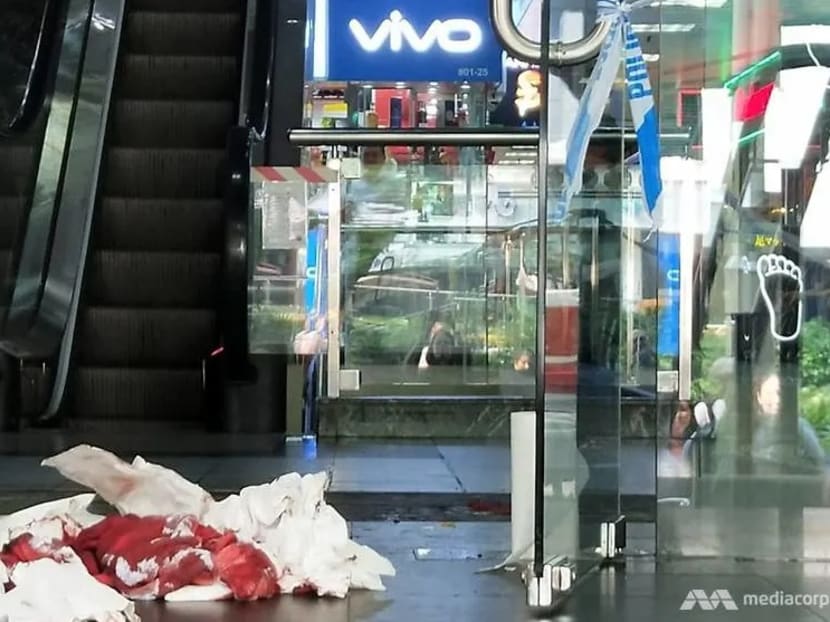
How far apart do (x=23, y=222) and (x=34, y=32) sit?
1.88m

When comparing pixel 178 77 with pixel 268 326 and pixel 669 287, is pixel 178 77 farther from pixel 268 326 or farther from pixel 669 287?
pixel 669 287

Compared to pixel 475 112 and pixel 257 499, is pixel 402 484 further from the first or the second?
pixel 475 112

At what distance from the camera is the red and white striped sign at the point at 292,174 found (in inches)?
373

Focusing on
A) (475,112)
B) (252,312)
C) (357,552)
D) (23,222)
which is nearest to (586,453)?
(357,552)

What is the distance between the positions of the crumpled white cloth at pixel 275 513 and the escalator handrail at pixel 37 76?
5.55 meters

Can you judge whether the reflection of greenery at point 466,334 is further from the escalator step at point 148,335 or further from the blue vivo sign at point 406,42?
the blue vivo sign at point 406,42

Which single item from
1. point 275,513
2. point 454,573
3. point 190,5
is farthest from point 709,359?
point 190,5

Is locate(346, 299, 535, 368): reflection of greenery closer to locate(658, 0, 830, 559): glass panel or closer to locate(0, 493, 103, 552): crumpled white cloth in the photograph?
locate(658, 0, 830, 559): glass panel

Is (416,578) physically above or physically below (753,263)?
below

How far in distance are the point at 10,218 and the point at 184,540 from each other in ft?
18.9

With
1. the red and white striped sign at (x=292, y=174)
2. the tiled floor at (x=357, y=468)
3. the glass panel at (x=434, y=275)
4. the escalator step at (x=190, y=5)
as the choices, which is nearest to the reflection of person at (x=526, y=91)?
the glass panel at (x=434, y=275)

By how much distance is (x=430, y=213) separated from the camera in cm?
1027

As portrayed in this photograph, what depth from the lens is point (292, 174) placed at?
9523mm

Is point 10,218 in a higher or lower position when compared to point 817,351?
higher
